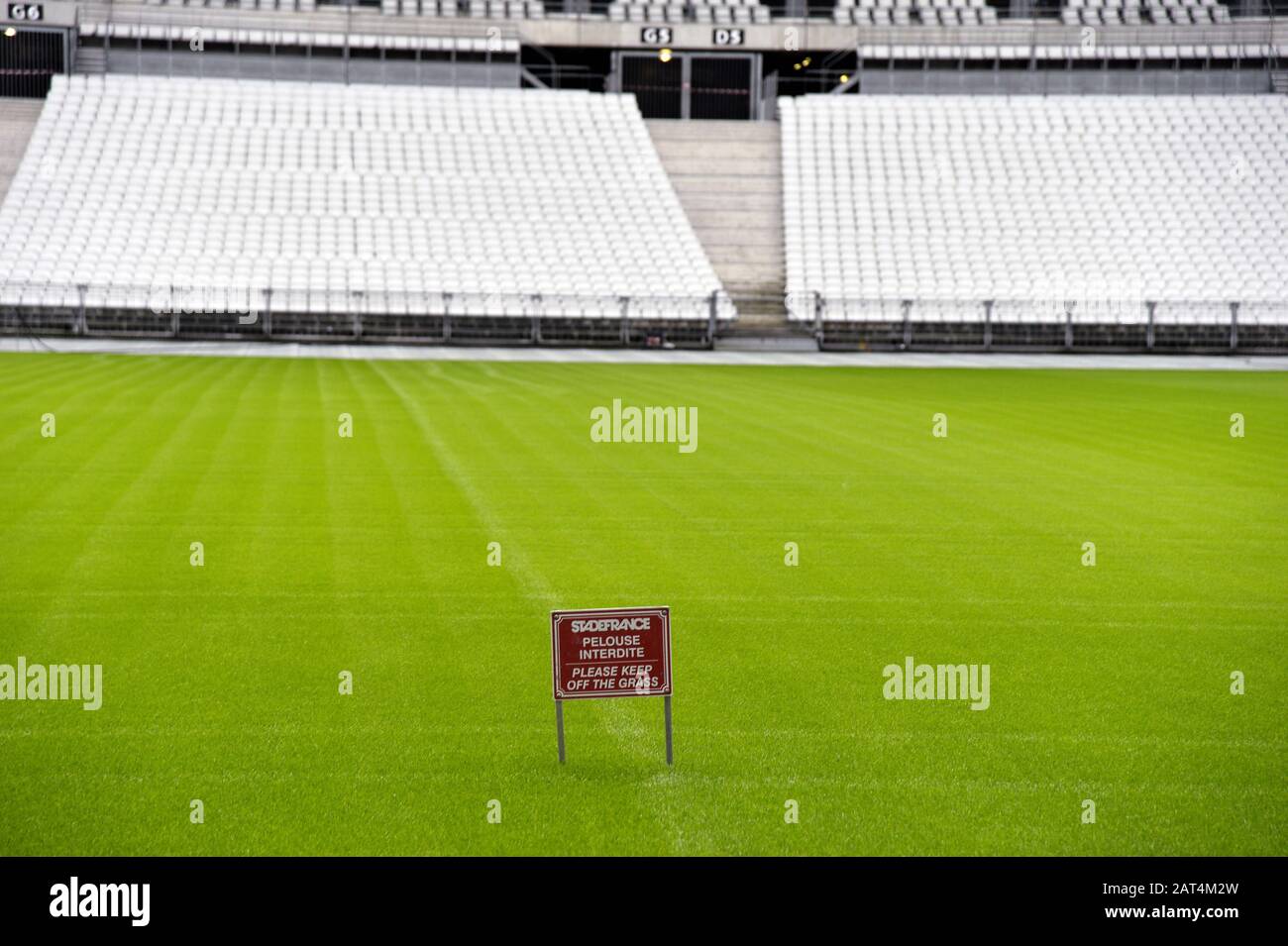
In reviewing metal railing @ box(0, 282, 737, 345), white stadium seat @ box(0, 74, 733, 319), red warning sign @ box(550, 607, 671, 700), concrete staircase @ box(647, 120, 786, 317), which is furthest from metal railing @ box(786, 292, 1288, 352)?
red warning sign @ box(550, 607, 671, 700)

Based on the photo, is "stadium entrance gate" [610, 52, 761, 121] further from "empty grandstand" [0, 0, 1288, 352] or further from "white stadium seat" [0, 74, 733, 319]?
"white stadium seat" [0, 74, 733, 319]

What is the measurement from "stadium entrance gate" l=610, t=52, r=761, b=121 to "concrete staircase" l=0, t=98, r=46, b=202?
20797 millimetres

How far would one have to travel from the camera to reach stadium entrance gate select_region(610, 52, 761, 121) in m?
52.1

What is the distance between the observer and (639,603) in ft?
29.8

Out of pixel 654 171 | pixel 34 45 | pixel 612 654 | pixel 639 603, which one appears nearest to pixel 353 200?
pixel 654 171

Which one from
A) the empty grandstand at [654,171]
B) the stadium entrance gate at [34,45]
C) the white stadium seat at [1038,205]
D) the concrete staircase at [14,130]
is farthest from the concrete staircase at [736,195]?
the concrete staircase at [14,130]

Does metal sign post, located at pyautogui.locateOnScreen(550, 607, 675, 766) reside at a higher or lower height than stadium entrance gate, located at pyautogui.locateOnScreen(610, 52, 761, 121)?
lower

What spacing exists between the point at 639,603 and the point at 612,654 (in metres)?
3.06

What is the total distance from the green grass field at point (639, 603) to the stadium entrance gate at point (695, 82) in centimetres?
3688

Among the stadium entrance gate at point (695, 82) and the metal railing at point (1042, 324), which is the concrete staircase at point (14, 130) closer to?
the stadium entrance gate at point (695, 82)

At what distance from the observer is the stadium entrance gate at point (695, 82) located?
52062 mm

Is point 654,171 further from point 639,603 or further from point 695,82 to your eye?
point 639,603

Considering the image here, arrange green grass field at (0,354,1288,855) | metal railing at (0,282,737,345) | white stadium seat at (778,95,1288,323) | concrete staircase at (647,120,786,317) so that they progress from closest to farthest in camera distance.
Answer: green grass field at (0,354,1288,855) → metal railing at (0,282,737,345) → white stadium seat at (778,95,1288,323) → concrete staircase at (647,120,786,317)
